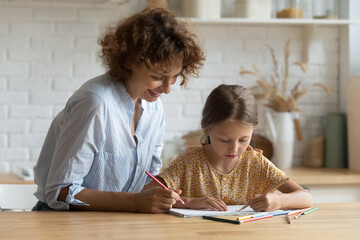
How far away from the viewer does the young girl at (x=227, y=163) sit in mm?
2043

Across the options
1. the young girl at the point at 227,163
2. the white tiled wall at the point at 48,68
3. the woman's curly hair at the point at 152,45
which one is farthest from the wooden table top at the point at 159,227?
the white tiled wall at the point at 48,68

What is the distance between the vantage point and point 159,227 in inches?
63.9

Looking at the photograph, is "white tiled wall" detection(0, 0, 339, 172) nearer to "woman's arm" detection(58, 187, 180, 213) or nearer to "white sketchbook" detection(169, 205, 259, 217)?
"woman's arm" detection(58, 187, 180, 213)

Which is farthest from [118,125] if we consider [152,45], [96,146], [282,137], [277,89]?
[277,89]

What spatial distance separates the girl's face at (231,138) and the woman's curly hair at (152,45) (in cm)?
26

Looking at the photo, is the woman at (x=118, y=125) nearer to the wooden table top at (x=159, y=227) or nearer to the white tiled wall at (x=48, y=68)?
the wooden table top at (x=159, y=227)

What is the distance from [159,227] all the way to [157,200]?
237 mm

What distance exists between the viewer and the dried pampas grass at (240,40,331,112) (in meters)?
3.85

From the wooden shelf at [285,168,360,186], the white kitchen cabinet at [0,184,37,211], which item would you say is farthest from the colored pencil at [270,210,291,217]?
the wooden shelf at [285,168,360,186]

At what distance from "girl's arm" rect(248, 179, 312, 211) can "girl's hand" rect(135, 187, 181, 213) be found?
246 millimetres

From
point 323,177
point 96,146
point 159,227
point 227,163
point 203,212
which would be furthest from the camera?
point 323,177

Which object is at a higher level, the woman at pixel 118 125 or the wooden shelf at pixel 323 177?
the woman at pixel 118 125

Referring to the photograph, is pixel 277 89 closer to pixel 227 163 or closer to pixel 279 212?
pixel 227 163

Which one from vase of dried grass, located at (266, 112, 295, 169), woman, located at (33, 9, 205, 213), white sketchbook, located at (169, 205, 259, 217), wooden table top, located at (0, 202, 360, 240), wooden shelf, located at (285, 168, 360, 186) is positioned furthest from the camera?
vase of dried grass, located at (266, 112, 295, 169)
